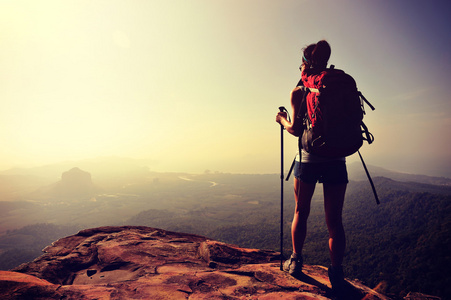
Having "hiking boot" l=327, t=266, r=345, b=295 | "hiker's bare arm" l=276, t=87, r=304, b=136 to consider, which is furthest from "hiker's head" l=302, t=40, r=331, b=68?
"hiking boot" l=327, t=266, r=345, b=295

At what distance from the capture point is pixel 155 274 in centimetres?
436

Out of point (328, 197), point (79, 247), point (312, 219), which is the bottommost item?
point (312, 219)

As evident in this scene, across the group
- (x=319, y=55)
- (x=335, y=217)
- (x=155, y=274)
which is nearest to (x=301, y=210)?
(x=335, y=217)

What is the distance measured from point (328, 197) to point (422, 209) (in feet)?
569

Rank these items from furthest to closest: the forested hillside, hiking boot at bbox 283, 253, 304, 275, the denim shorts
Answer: the forested hillside, hiking boot at bbox 283, 253, 304, 275, the denim shorts

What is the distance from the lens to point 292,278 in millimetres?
4164

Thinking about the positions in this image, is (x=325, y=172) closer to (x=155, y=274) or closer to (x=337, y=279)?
(x=337, y=279)

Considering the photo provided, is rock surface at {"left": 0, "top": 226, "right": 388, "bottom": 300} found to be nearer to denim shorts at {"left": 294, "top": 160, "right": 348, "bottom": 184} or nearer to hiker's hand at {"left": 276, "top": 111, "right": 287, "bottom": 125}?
denim shorts at {"left": 294, "top": 160, "right": 348, "bottom": 184}

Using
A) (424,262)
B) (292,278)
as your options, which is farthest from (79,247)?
(424,262)

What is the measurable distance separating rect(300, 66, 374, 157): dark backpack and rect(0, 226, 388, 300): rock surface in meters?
Answer: 2.40

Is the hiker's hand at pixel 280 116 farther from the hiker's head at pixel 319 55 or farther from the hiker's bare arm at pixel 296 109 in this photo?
the hiker's head at pixel 319 55

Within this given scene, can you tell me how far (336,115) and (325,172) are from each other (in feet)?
3.13

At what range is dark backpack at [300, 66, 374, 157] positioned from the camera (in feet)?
11.2

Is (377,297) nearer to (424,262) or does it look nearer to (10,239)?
(424,262)
